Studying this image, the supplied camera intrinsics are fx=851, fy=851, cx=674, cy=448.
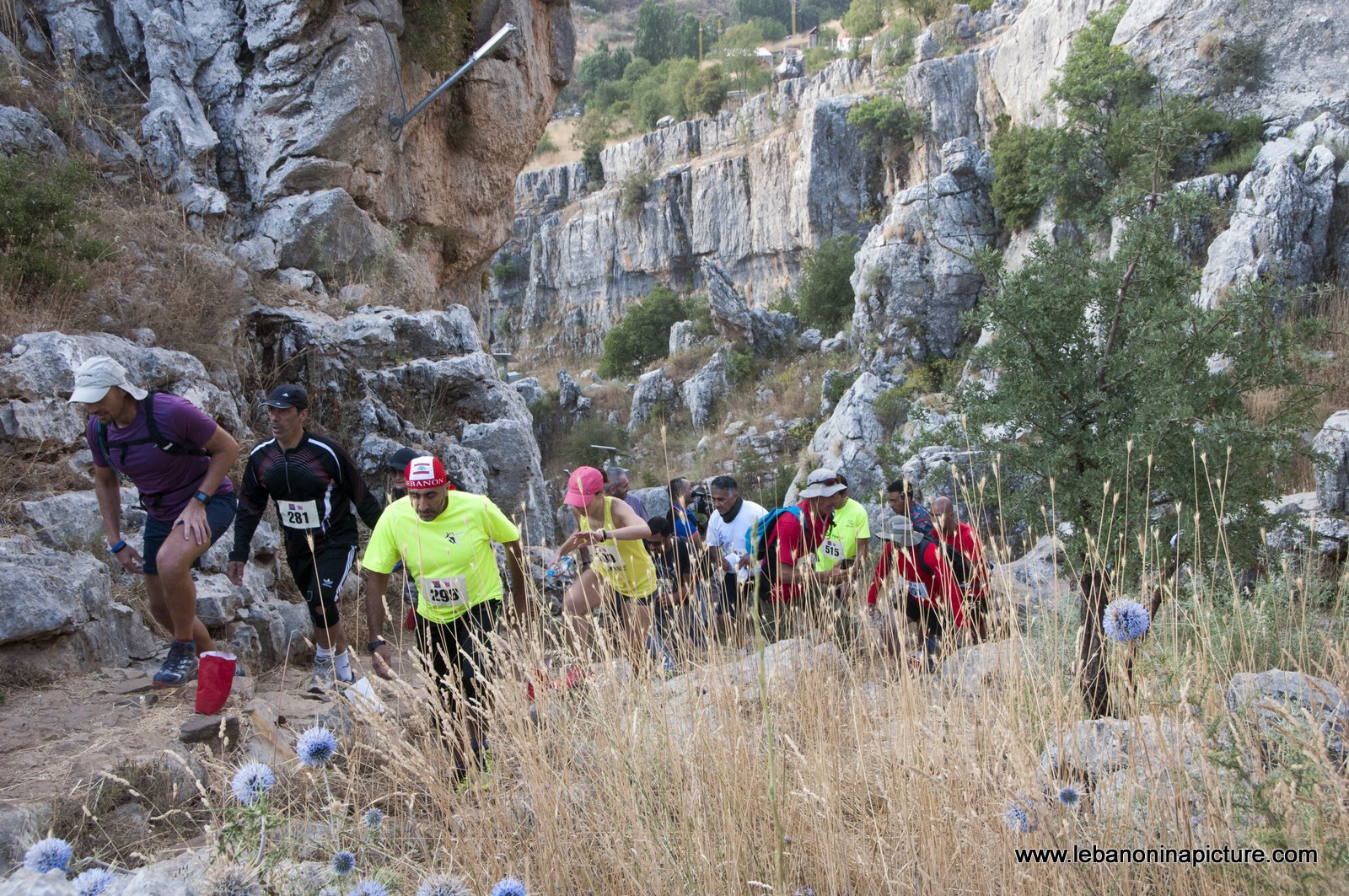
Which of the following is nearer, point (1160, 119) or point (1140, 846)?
point (1140, 846)

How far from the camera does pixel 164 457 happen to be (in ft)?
13.9

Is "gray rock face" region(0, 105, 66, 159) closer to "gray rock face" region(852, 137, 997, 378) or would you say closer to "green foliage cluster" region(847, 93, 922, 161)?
"gray rock face" region(852, 137, 997, 378)

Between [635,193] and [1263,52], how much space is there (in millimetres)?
30435

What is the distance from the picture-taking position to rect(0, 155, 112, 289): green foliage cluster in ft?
22.9

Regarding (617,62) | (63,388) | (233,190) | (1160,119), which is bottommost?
(63,388)

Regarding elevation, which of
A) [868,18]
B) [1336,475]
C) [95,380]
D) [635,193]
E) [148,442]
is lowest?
[1336,475]

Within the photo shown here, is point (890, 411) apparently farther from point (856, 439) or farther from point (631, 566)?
point (631, 566)

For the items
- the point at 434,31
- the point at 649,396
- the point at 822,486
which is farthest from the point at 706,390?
the point at 822,486

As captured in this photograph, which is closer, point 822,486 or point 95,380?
point 95,380

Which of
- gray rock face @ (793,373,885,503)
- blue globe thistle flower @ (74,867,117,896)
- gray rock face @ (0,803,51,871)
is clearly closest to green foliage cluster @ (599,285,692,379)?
gray rock face @ (793,373,885,503)

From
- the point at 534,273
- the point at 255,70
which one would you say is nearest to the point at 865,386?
the point at 255,70

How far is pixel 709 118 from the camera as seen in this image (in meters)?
49.5

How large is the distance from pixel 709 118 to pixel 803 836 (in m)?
51.4

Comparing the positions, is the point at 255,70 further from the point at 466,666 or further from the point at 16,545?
the point at 466,666
